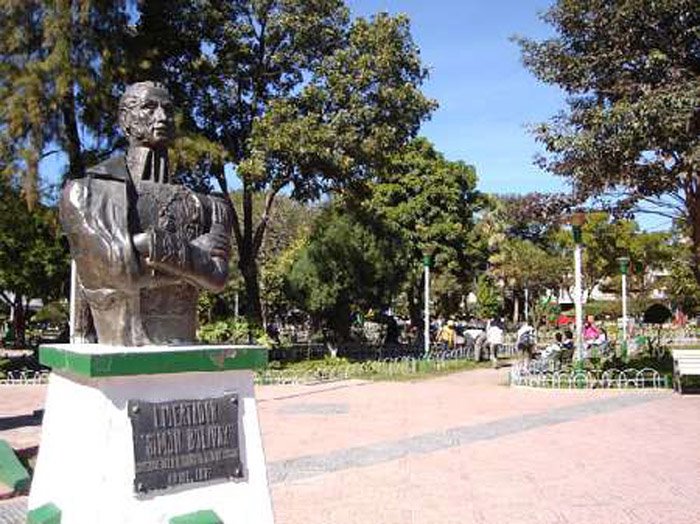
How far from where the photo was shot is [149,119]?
4.38m

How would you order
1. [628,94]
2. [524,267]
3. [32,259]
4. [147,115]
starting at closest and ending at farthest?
[147,115]
[628,94]
[32,259]
[524,267]

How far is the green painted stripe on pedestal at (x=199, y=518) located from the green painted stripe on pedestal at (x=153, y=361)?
2.30ft

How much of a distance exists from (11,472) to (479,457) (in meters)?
4.75

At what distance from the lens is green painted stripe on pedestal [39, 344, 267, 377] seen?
3.62m

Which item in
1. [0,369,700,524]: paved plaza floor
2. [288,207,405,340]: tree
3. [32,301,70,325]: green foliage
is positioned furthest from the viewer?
[32,301,70,325]: green foliage

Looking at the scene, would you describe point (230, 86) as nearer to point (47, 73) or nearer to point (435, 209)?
point (47, 73)

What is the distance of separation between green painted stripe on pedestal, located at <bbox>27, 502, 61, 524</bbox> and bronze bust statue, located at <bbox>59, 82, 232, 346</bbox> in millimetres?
875

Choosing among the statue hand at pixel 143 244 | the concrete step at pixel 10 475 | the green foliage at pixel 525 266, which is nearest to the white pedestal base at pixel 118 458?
the statue hand at pixel 143 244

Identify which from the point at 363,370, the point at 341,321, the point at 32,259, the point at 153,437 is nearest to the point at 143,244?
the point at 153,437

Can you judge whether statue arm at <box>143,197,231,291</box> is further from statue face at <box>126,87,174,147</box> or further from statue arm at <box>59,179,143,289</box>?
statue face at <box>126,87,174,147</box>

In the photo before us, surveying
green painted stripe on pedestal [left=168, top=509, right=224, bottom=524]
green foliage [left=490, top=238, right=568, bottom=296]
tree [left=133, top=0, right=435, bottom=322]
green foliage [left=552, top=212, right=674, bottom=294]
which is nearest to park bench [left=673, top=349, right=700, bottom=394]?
tree [left=133, top=0, right=435, bottom=322]

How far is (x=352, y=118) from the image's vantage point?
1902 centimetres

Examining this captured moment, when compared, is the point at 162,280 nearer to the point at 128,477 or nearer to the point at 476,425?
Answer: the point at 128,477

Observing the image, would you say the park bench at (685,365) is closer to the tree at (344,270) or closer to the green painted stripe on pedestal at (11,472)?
the tree at (344,270)
